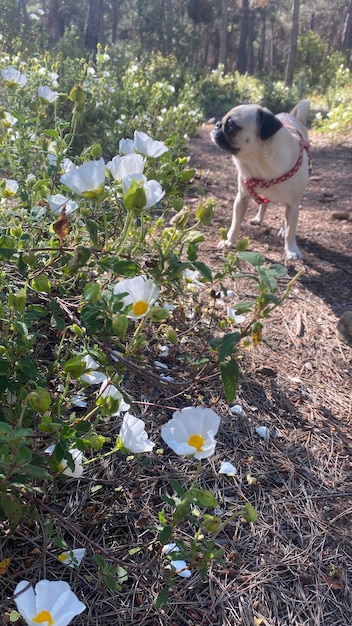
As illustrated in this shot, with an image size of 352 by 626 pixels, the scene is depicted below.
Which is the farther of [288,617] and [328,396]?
[328,396]

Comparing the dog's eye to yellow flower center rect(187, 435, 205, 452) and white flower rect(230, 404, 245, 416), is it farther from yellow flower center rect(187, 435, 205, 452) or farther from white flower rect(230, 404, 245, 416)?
yellow flower center rect(187, 435, 205, 452)

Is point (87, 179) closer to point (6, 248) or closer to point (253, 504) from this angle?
point (6, 248)

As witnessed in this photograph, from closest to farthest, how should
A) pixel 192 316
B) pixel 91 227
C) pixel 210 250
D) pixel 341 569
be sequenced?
1. pixel 91 227
2. pixel 341 569
3. pixel 192 316
4. pixel 210 250

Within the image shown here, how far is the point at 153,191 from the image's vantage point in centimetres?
92

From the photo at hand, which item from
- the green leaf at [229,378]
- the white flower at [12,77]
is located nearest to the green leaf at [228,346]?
the green leaf at [229,378]

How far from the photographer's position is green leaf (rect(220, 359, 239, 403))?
0.95 m

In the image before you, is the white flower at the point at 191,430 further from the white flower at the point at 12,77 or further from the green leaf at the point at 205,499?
the white flower at the point at 12,77

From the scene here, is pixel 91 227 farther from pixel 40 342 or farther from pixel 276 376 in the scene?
pixel 276 376

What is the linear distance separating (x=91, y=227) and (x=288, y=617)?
0.98 meters

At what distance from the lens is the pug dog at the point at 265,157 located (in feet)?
8.92

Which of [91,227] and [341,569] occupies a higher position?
[91,227]

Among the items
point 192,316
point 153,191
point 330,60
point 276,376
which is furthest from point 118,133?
point 330,60

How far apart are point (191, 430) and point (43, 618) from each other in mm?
402

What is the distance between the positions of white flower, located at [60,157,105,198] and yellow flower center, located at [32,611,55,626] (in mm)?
661
